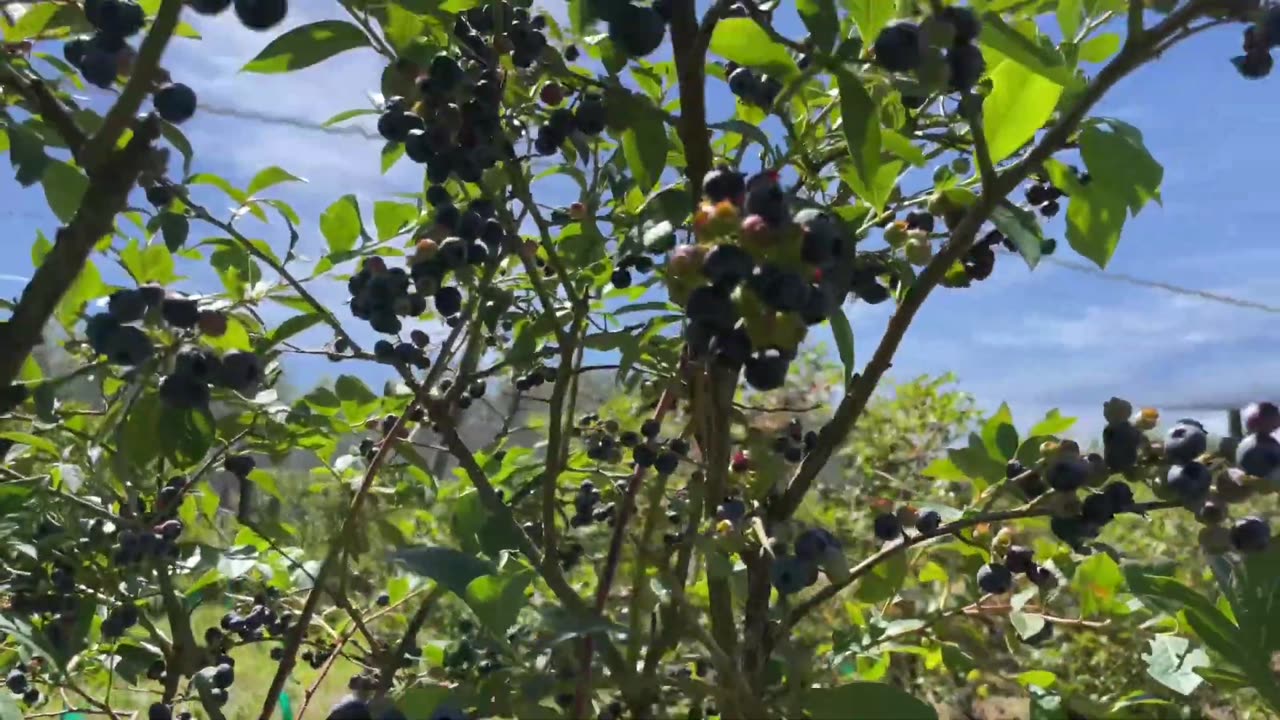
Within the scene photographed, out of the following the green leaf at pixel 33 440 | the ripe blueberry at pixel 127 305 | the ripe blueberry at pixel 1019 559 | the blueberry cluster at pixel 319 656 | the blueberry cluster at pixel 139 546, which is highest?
the ripe blueberry at pixel 127 305

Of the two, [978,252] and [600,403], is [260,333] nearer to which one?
[978,252]

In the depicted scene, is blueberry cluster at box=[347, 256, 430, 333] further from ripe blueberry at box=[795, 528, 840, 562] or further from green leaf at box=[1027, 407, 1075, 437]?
green leaf at box=[1027, 407, 1075, 437]

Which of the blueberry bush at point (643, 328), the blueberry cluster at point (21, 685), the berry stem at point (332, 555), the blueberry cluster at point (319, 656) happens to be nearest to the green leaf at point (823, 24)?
the blueberry bush at point (643, 328)

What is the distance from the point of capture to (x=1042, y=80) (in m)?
0.72

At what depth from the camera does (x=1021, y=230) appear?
679 mm

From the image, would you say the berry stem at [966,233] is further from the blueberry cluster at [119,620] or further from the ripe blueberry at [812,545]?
the blueberry cluster at [119,620]

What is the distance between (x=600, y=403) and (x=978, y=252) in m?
1.63

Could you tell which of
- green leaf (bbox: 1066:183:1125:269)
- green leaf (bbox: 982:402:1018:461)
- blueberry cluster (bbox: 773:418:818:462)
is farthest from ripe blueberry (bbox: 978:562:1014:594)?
green leaf (bbox: 1066:183:1125:269)

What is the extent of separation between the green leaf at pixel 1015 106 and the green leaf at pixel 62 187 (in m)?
0.76

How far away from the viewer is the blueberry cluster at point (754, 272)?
0.58m

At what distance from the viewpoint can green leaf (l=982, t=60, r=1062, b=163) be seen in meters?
0.72

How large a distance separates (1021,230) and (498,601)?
1.37ft

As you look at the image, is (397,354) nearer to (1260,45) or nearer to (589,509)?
(589,509)

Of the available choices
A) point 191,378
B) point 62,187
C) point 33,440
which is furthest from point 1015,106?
point 33,440
